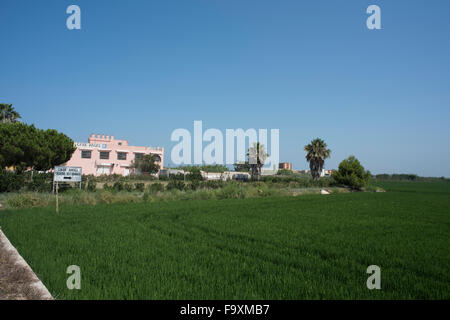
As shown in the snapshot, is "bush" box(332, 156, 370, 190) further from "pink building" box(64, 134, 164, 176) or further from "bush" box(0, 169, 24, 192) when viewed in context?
"bush" box(0, 169, 24, 192)

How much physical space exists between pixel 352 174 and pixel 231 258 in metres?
42.9

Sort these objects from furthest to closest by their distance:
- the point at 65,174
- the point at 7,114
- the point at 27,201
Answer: the point at 7,114
the point at 27,201
the point at 65,174

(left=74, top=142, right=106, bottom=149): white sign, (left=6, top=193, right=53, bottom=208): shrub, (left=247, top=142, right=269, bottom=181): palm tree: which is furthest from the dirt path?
(left=74, top=142, right=106, bottom=149): white sign

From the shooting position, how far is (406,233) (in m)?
10.6

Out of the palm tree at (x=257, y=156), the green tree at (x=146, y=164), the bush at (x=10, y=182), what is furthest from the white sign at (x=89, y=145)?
the bush at (x=10, y=182)

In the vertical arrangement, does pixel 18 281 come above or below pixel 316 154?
below

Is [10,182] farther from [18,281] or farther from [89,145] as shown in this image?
[89,145]

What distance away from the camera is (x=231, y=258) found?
6.83 meters

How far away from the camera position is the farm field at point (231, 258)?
15.8 ft

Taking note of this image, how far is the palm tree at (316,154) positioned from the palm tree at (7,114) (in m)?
49.8

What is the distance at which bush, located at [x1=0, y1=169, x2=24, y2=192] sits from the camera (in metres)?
21.0

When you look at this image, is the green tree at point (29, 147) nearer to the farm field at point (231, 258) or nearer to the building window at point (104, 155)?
the farm field at point (231, 258)

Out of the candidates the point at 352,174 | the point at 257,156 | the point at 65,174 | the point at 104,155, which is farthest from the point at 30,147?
the point at 352,174
